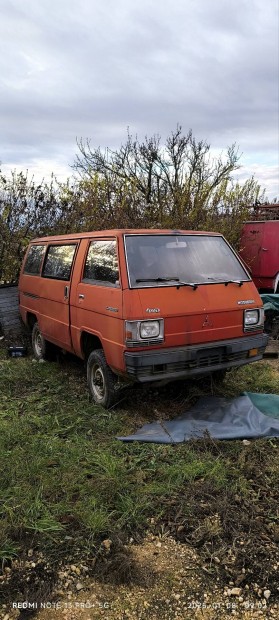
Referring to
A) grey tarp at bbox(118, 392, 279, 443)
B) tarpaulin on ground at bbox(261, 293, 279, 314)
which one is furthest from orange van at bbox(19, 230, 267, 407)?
tarpaulin on ground at bbox(261, 293, 279, 314)

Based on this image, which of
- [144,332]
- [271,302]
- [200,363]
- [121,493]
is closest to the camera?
[121,493]

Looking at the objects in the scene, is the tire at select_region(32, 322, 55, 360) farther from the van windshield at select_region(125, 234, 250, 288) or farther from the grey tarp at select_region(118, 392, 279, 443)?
the grey tarp at select_region(118, 392, 279, 443)

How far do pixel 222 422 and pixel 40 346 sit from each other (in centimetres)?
344

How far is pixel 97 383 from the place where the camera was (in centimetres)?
479

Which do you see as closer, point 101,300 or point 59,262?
point 101,300

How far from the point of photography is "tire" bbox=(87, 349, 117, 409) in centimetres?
442

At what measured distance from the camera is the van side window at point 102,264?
4.32m

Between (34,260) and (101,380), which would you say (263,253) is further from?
(101,380)

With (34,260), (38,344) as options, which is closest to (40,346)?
(38,344)

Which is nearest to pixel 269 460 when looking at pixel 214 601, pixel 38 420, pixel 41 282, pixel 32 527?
pixel 214 601

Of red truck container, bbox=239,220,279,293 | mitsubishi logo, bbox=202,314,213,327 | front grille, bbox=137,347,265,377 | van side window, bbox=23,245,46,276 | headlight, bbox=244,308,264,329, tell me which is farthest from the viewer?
red truck container, bbox=239,220,279,293

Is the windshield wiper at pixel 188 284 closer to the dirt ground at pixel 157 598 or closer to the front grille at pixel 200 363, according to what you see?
the front grille at pixel 200 363

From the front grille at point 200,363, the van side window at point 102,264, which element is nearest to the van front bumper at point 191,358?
the front grille at point 200,363

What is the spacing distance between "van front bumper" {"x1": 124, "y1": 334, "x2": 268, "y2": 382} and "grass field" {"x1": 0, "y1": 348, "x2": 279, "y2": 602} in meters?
0.54
